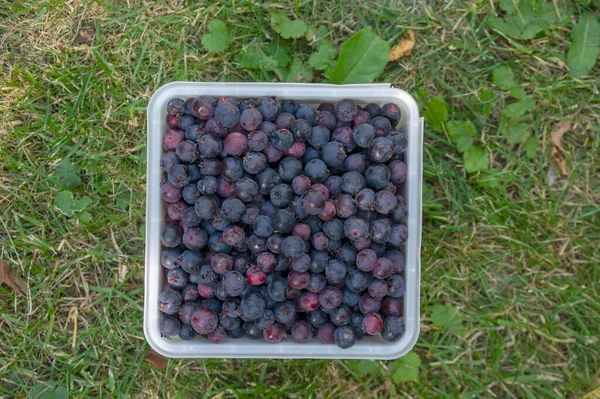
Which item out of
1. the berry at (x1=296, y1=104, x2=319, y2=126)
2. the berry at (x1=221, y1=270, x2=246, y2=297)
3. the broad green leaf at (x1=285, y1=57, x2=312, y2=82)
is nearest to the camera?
the berry at (x1=221, y1=270, x2=246, y2=297)

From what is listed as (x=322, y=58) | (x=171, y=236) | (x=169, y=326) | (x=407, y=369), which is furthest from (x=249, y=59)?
(x=407, y=369)

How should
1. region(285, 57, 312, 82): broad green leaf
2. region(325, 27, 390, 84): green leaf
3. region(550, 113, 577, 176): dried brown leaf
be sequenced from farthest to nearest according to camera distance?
region(550, 113, 577, 176): dried brown leaf < region(285, 57, 312, 82): broad green leaf < region(325, 27, 390, 84): green leaf

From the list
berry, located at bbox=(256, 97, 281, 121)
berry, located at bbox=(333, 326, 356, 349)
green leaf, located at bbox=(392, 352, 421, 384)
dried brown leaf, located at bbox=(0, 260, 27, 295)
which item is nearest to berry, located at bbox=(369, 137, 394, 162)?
berry, located at bbox=(256, 97, 281, 121)

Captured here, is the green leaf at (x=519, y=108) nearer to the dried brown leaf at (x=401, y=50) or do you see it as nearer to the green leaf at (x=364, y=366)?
the dried brown leaf at (x=401, y=50)

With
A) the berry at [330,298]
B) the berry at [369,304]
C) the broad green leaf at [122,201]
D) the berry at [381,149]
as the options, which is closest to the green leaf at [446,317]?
the berry at [369,304]

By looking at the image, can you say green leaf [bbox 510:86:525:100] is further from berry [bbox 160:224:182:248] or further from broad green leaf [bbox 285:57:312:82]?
berry [bbox 160:224:182:248]
